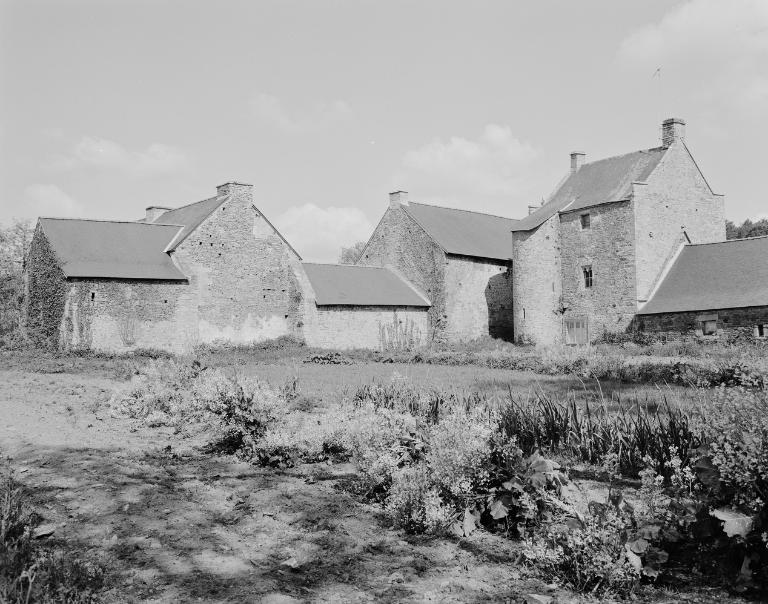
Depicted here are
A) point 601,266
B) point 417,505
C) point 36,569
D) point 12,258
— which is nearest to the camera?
point 36,569

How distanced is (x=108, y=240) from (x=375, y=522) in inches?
1104

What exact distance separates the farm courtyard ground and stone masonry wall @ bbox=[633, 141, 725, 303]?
28.3 m

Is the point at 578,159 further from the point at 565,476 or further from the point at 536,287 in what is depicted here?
the point at 565,476

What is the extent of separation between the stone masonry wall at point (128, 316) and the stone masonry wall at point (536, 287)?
16824 mm

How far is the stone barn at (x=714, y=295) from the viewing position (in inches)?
1129

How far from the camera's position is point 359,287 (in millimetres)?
35875

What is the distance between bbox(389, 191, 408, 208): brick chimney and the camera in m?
40.1

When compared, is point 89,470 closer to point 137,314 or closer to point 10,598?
point 10,598

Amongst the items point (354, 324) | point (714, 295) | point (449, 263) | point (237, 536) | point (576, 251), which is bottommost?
point (237, 536)

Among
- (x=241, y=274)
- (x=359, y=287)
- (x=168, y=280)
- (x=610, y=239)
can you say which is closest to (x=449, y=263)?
(x=359, y=287)

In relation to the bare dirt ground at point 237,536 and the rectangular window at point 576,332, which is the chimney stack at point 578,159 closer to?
the rectangular window at point 576,332

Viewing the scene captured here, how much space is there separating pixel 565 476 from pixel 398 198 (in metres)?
35.0

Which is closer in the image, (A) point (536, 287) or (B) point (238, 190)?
(B) point (238, 190)

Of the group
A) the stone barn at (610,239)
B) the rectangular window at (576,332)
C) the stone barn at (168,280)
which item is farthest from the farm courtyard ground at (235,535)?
the rectangular window at (576,332)
